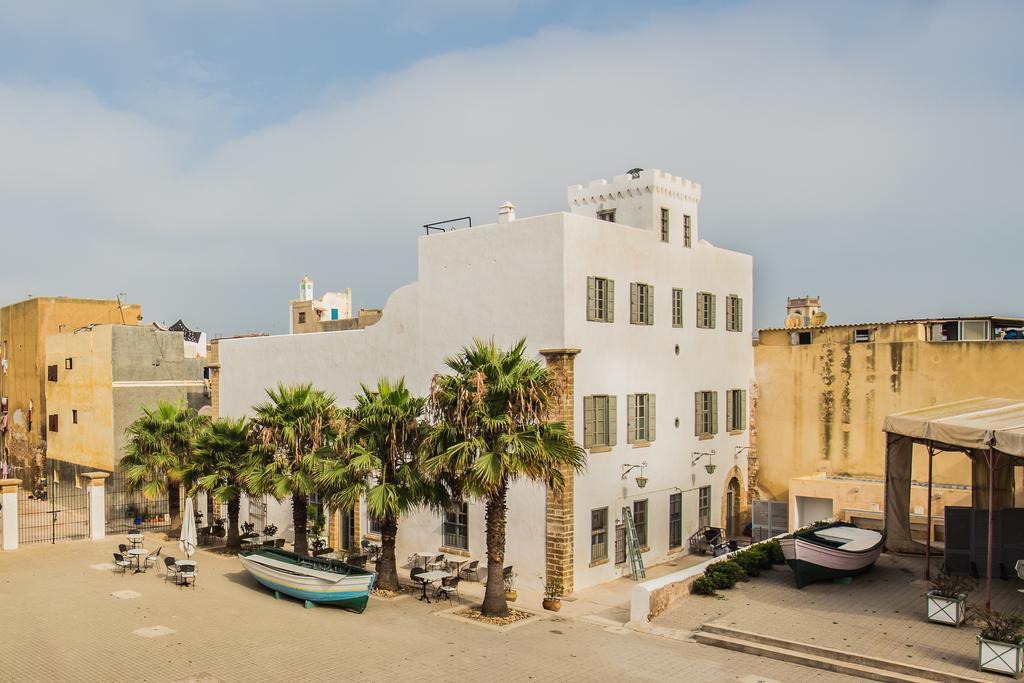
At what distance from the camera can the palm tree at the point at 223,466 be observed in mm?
25328

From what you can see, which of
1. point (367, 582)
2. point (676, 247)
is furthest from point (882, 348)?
point (367, 582)

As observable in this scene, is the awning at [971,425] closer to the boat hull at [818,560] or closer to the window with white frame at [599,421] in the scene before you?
the boat hull at [818,560]

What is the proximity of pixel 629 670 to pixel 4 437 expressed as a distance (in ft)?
172

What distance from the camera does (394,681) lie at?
49.7 feet

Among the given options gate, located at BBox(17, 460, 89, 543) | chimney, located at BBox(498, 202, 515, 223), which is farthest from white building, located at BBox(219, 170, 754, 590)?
gate, located at BBox(17, 460, 89, 543)

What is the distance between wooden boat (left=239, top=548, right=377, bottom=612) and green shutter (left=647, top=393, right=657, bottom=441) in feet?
30.6

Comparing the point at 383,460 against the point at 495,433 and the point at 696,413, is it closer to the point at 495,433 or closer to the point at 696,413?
the point at 495,433

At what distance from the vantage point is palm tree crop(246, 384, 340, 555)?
74.6 ft

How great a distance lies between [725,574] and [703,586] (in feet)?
3.01

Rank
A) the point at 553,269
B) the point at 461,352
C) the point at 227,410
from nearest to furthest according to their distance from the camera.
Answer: the point at 553,269
the point at 461,352
the point at 227,410

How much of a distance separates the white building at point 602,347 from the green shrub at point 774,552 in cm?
365

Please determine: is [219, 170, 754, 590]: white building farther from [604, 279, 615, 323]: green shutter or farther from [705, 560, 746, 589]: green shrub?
[705, 560, 746, 589]: green shrub

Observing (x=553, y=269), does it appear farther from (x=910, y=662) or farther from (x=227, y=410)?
(x=227, y=410)

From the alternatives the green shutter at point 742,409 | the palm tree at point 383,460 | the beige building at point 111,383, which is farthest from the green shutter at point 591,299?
the beige building at point 111,383
